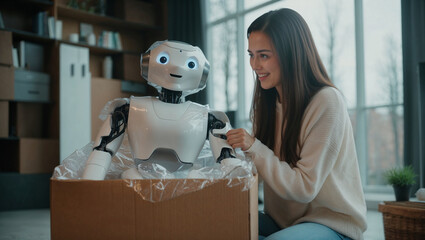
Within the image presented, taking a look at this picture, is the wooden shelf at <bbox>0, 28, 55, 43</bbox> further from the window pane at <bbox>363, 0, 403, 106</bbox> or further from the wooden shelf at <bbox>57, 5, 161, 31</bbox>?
the window pane at <bbox>363, 0, 403, 106</bbox>

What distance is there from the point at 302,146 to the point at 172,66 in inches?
18.5

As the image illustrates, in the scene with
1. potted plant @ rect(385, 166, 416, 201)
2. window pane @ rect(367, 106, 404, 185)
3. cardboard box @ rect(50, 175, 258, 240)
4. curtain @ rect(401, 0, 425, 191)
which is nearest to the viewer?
cardboard box @ rect(50, 175, 258, 240)

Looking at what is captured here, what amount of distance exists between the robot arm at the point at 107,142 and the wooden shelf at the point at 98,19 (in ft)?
11.3

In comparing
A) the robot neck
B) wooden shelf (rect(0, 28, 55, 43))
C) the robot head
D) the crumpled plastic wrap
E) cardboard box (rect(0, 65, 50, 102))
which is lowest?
the crumpled plastic wrap


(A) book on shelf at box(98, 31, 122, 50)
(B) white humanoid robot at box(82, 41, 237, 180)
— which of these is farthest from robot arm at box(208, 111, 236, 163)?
(A) book on shelf at box(98, 31, 122, 50)

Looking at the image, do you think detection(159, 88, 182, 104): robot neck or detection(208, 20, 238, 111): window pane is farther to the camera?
detection(208, 20, 238, 111): window pane

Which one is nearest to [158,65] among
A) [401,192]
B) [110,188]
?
[110,188]

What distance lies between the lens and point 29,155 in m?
3.87

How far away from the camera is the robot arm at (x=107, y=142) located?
1168mm

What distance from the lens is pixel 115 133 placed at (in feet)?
4.16

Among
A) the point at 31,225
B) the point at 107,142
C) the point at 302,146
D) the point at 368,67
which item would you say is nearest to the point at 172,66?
the point at 107,142

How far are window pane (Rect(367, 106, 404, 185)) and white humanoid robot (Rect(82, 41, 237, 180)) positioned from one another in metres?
2.75

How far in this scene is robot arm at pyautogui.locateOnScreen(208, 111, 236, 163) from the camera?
1258mm

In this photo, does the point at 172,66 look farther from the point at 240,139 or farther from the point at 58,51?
the point at 58,51
